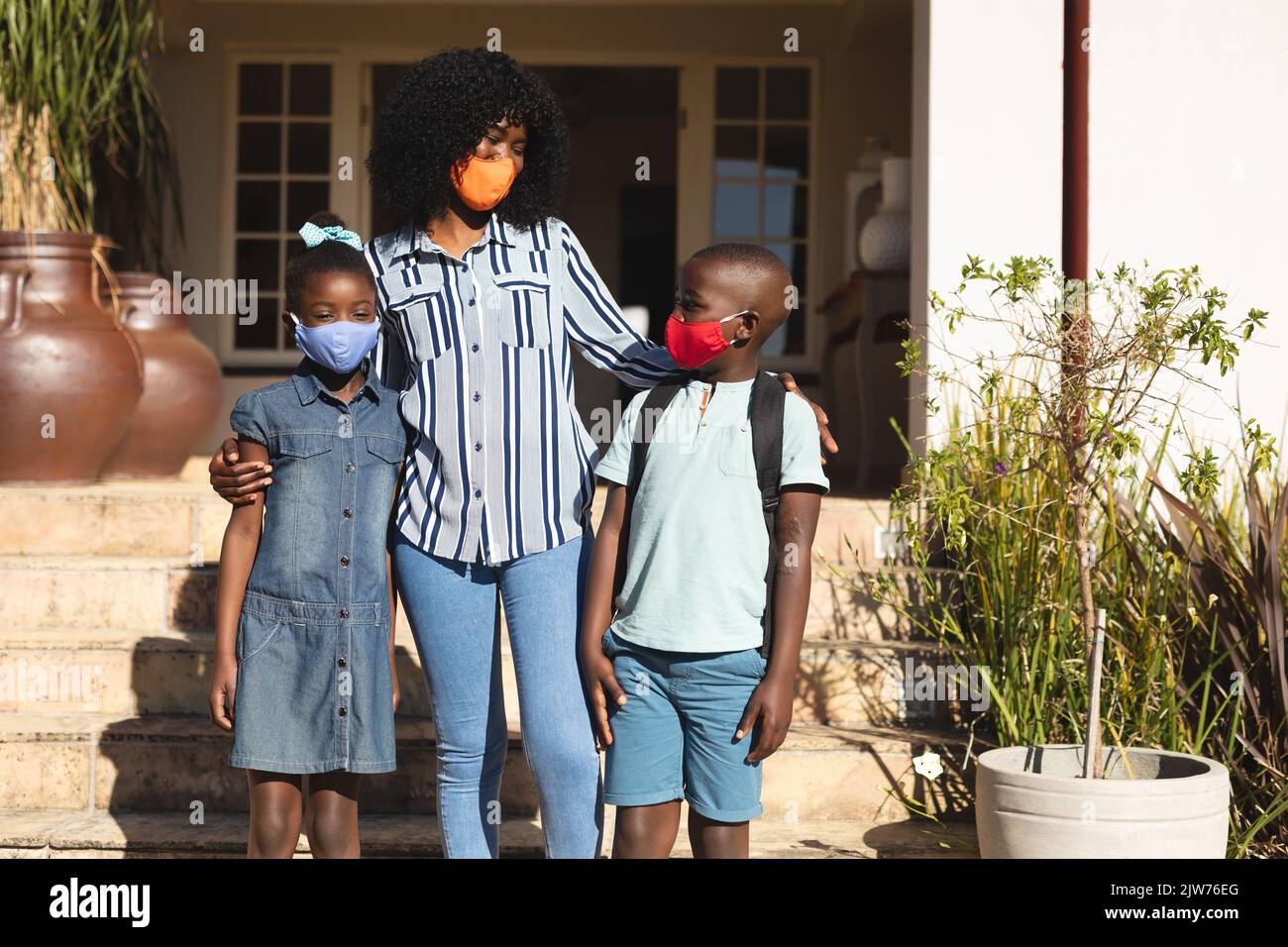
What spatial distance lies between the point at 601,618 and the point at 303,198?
5.28 metres

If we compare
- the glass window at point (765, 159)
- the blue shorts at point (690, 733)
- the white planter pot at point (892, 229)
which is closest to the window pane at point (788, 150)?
the glass window at point (765, 159)

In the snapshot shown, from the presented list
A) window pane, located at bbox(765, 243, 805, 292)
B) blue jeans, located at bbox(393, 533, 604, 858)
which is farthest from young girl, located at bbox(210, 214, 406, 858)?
window pane, located at bbox(765, 243, 805, 292)

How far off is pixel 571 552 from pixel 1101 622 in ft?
A: 3.56

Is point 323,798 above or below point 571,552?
below

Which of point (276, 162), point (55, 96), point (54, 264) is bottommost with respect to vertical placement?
point (54, 264)

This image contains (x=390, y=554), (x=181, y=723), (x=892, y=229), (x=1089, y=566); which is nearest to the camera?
(x=390, y=554)

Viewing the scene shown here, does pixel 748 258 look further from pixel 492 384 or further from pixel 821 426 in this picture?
pixel 492 384

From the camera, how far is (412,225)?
237cm

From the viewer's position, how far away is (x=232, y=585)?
90.0 inches

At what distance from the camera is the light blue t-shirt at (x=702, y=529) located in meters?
2.07

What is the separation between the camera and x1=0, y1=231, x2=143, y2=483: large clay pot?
4.24m

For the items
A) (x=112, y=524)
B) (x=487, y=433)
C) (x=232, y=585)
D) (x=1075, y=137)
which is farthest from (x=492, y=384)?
(x=1075, y=137)
